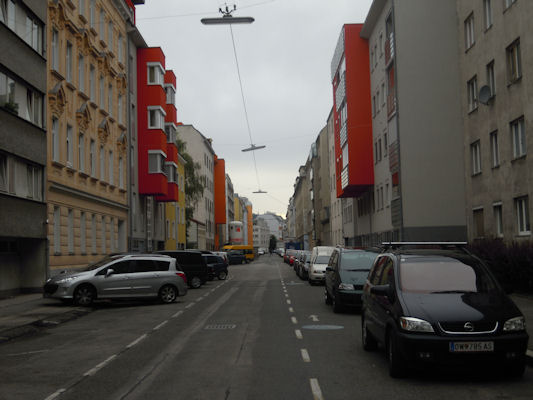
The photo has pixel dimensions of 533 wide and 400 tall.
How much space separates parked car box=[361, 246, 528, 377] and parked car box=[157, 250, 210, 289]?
75.6 feet

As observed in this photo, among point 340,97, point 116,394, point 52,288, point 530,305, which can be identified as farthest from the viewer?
point 340,97

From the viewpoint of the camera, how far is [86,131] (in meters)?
33.0

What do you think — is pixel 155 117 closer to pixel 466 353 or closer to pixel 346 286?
pixel 346 286

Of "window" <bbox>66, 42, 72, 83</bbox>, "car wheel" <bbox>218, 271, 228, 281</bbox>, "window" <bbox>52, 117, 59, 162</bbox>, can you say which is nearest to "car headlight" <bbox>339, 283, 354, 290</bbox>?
"window" <bbox>52, 117, 59, 162</bbox>

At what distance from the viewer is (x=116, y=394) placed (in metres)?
7.86

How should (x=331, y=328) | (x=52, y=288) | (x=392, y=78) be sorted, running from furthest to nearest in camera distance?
(x=392, y=78) → (x=52, y=288) → (x=331, y=328)

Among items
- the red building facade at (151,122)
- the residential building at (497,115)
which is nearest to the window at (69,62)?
the red building facade at (151,122)

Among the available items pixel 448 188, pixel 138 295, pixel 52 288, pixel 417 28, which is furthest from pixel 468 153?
pixel 52 288

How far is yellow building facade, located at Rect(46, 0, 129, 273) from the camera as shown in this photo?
2841 cm

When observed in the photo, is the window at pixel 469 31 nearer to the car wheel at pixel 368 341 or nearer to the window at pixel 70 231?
the window at pixel 70 231

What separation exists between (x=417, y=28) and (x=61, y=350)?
29.1 meters

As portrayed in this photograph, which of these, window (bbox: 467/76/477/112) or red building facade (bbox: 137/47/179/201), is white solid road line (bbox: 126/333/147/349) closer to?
window (bbox: 467/76/477/112)

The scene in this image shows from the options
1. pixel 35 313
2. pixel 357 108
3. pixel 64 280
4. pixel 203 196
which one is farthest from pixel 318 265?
pixel 203 196

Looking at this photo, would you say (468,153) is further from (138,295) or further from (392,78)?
(138,295)
